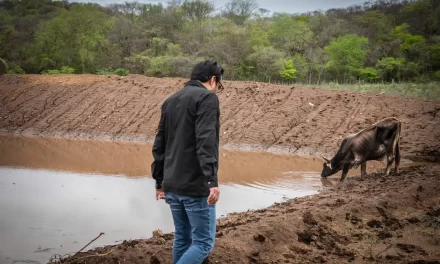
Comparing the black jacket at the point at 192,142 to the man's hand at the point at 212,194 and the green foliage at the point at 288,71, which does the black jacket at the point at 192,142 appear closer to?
the man's hand at the point at 212,194

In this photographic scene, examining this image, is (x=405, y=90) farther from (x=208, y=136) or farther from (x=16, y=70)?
(x=16, y=70)

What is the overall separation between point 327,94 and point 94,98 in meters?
11.8

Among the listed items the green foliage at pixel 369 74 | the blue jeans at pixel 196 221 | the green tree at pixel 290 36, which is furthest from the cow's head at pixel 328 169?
the green tree at pixel 290 36

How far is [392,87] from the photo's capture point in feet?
88.3

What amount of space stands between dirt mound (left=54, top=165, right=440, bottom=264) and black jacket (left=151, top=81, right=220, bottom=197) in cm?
168

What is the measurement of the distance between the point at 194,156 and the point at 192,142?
12 centimetres

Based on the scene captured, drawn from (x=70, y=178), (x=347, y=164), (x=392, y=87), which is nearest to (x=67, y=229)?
(x=70, y=178)

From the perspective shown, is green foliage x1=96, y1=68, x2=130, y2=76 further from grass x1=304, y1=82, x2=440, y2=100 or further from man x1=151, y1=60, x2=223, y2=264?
man x1=151, y1=60, x2=223, y2=264

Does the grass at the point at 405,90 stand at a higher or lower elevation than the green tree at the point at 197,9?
lower

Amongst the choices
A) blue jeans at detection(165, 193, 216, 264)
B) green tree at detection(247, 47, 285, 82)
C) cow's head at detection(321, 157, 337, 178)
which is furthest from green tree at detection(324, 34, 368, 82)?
blue jeans at detection(165, 193, 216, 264)

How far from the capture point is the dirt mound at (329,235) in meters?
5.71

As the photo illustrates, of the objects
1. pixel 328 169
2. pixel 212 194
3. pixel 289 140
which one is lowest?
pixel 289 140

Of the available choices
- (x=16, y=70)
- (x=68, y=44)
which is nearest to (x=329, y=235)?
(x=16, y=70)

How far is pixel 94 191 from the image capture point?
1098 centimetres
